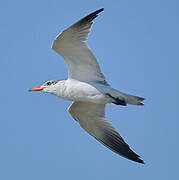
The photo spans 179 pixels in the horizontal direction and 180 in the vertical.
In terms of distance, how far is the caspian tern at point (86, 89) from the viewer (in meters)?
11.6

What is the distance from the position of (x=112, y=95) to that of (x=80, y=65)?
107 centimetres

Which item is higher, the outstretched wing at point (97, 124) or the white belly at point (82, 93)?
the white belly at point (82, 93)

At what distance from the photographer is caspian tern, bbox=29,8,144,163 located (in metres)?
11.6

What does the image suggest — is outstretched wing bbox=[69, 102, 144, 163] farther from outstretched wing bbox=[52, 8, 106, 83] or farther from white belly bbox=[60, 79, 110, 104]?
outstretched wing bbox=[52, 8, 106, 83]

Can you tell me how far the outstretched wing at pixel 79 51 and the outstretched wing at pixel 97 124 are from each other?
3.18 feet

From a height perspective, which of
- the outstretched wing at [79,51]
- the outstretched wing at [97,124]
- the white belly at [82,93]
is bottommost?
the outstretched wing at [97,124]

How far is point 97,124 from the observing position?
1298cm

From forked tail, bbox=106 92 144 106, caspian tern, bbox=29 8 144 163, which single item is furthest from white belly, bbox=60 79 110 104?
forked tail, bbox=106 92 144 106

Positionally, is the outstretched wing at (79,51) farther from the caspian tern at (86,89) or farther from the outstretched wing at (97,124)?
the outstretched wing at (97,124)

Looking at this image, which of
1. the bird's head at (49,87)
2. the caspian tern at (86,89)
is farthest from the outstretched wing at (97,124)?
the bird's head at (49,87)

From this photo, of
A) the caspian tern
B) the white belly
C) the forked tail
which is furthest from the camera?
the white belly

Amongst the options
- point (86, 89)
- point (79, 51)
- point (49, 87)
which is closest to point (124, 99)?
point (86, 89)

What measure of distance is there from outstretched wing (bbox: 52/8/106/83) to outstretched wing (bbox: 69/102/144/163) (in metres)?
0.97

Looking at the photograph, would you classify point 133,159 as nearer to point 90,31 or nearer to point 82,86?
point 82,86
